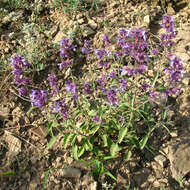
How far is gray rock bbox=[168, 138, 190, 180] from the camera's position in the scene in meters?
3.67

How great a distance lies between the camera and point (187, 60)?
4.89 m

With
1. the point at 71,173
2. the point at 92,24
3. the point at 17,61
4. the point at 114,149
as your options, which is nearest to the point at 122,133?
the point at 114,149

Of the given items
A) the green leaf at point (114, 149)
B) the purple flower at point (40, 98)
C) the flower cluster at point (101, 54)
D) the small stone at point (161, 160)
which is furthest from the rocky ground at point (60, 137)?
the flower cluster at point (101, 54)

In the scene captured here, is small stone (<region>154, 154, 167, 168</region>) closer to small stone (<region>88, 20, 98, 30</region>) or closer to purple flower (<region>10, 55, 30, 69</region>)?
purple flower (<region>10, 55, 30, 69</region>)

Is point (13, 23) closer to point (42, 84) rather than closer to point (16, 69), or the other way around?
point (42, 84)

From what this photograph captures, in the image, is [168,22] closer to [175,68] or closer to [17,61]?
[175,68]

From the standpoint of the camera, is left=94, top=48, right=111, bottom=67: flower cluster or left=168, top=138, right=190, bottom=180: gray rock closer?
left=168, top=138, right=190, bottom=180: gray rock

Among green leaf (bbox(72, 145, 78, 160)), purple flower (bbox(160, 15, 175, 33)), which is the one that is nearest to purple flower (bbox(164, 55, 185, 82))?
purple flower (bbox(160, 15, 175, 33))

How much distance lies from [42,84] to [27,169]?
5.69ft

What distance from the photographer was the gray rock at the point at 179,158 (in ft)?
12.0

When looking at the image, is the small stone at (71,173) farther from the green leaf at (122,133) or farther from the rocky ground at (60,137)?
the green leaf at (122,133)

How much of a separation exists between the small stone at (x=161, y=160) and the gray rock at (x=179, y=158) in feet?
0.29

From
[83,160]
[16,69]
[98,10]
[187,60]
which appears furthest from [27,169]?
[98,10]

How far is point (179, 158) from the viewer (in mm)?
3764
